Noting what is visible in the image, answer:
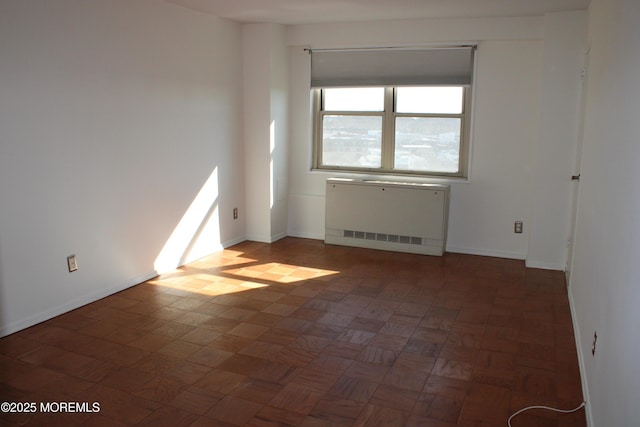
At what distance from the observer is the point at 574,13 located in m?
4.50

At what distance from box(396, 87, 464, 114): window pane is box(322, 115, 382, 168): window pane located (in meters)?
0.33

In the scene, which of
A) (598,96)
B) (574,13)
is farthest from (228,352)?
(574,13)

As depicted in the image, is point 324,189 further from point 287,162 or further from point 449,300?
point 449,300

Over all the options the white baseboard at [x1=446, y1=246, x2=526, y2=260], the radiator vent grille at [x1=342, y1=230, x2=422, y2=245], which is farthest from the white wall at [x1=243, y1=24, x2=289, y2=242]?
the white baseboard at [x1=446, y1=246, x2=526, y2=260]

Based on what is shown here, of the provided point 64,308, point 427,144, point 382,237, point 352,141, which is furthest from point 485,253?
→ point 64,308

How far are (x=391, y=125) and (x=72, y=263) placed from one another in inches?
135

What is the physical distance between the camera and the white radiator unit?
5266mm

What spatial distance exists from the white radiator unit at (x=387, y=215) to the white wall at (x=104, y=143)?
128 centimetres

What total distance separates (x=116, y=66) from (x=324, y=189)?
2.67 m

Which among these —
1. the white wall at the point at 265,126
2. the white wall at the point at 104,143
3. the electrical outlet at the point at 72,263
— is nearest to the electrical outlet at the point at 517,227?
the white wall at the point at 265,126

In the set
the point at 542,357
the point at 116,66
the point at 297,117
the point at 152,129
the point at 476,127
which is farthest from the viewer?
the point at 297,117

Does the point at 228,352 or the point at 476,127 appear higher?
the point at 476,127

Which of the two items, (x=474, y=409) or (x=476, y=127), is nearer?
(x=474, y=409)

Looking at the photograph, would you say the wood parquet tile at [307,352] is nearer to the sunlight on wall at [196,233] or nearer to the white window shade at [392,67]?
the sunlight on wall at [196,233]
